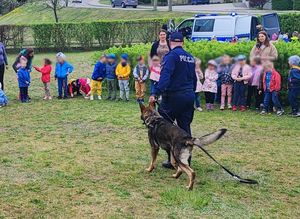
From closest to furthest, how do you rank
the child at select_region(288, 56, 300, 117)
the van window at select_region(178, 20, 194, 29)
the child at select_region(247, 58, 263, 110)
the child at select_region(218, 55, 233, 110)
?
the child at select_region(288, 56, 300, 117), the child at select_region(247, 58, 263, 110), the child at select_region(218, 55, 233, 110), the van window at select_region(178, 20, 194, 29)

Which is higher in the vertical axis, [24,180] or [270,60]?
[270,60]

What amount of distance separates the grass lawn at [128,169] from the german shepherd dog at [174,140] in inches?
9.5

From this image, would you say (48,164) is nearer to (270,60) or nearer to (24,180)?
(24,180)

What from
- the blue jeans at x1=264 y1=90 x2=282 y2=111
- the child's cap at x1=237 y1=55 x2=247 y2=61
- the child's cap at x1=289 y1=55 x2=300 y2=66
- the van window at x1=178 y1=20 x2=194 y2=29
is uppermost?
the van window at x1=178 y1=20 x2=194 y2=29

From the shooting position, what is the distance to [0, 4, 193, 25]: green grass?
44.3 metres

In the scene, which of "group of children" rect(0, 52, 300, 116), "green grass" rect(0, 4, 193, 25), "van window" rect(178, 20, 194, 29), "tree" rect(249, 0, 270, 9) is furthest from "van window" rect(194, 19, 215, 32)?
"tree" rect(249, 0, 270, 9)

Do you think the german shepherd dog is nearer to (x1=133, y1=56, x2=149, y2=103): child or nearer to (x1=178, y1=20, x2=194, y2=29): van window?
(x1=133, y1=56, x2=149, y2=103): child

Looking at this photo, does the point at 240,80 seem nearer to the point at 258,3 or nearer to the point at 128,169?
the point at 128,169

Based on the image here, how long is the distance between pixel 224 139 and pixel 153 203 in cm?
357

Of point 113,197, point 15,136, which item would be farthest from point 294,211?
point 15,136

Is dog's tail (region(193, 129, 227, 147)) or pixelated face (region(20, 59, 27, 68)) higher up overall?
pixelated face (region(20, 59, 27, 68))

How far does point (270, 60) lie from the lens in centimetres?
1162

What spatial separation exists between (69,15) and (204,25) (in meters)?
29.5

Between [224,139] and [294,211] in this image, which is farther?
[224,139]
